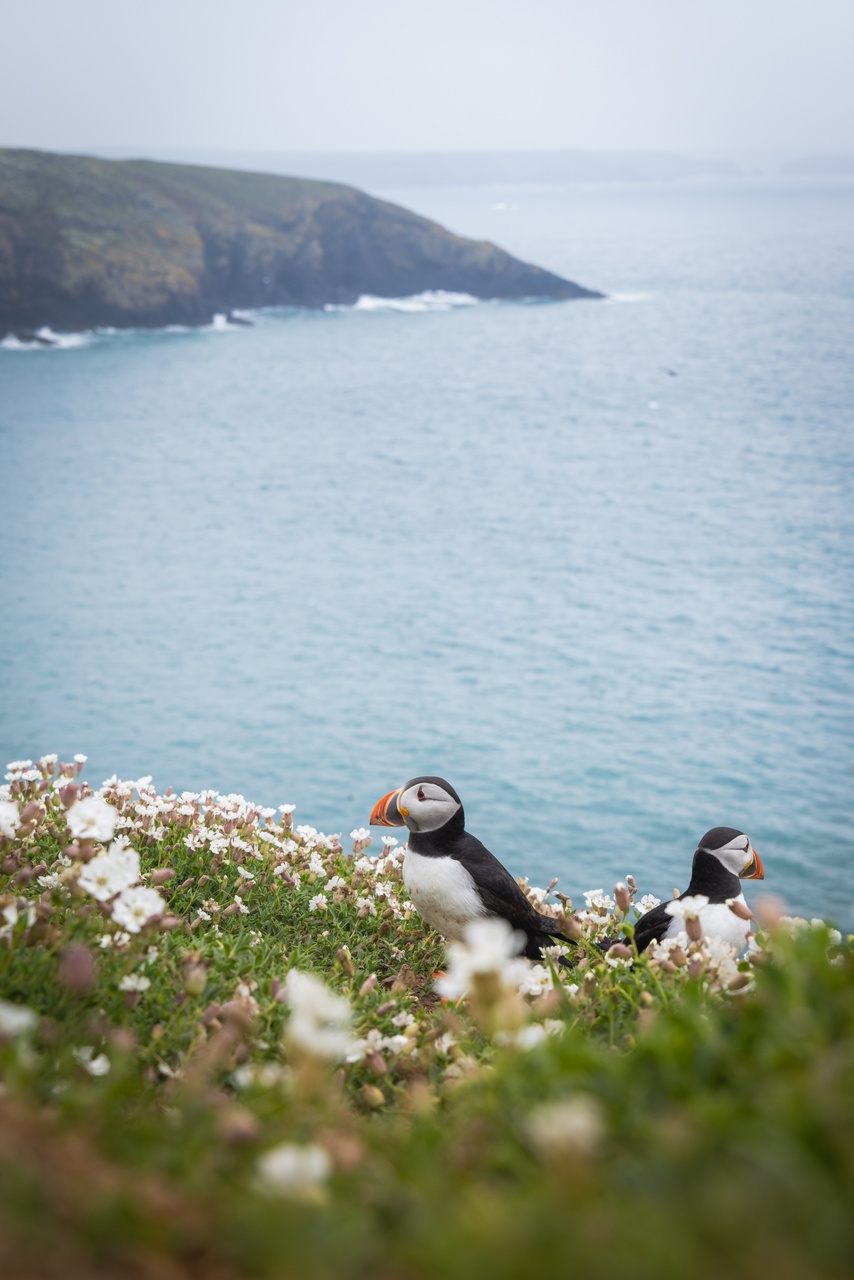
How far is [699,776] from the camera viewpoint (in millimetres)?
24719

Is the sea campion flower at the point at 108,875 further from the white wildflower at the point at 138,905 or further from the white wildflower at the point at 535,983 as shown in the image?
the white wildflower at the point at 535,983

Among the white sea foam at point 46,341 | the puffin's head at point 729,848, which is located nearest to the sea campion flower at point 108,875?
the puffin's head at point 729,848

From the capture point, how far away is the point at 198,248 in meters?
69.3

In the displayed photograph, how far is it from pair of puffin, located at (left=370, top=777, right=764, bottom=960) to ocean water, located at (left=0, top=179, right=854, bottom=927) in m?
15.0

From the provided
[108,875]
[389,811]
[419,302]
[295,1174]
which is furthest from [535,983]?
[419,302]

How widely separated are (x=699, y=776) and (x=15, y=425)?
41.8 meters

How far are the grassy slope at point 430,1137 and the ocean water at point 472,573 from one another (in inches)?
677

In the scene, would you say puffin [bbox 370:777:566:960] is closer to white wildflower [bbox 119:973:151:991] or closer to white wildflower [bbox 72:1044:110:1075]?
white wildflower [bbox 119:973:151:991]

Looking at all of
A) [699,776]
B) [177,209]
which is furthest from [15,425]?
[699,776]

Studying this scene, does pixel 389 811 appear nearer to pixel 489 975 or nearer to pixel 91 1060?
pixel 91 1060

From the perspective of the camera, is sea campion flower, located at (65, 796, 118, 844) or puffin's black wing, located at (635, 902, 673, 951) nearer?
sea campion flower, located at (65, 796, 118, 844)

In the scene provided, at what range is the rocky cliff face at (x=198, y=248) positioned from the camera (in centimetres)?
6169

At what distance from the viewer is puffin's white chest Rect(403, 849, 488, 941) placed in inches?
161

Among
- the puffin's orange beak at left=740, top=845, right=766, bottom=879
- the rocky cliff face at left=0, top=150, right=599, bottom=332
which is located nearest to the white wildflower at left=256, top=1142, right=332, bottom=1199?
the puffin's orange beak at left=740, top=845, right=766, bottom=879
